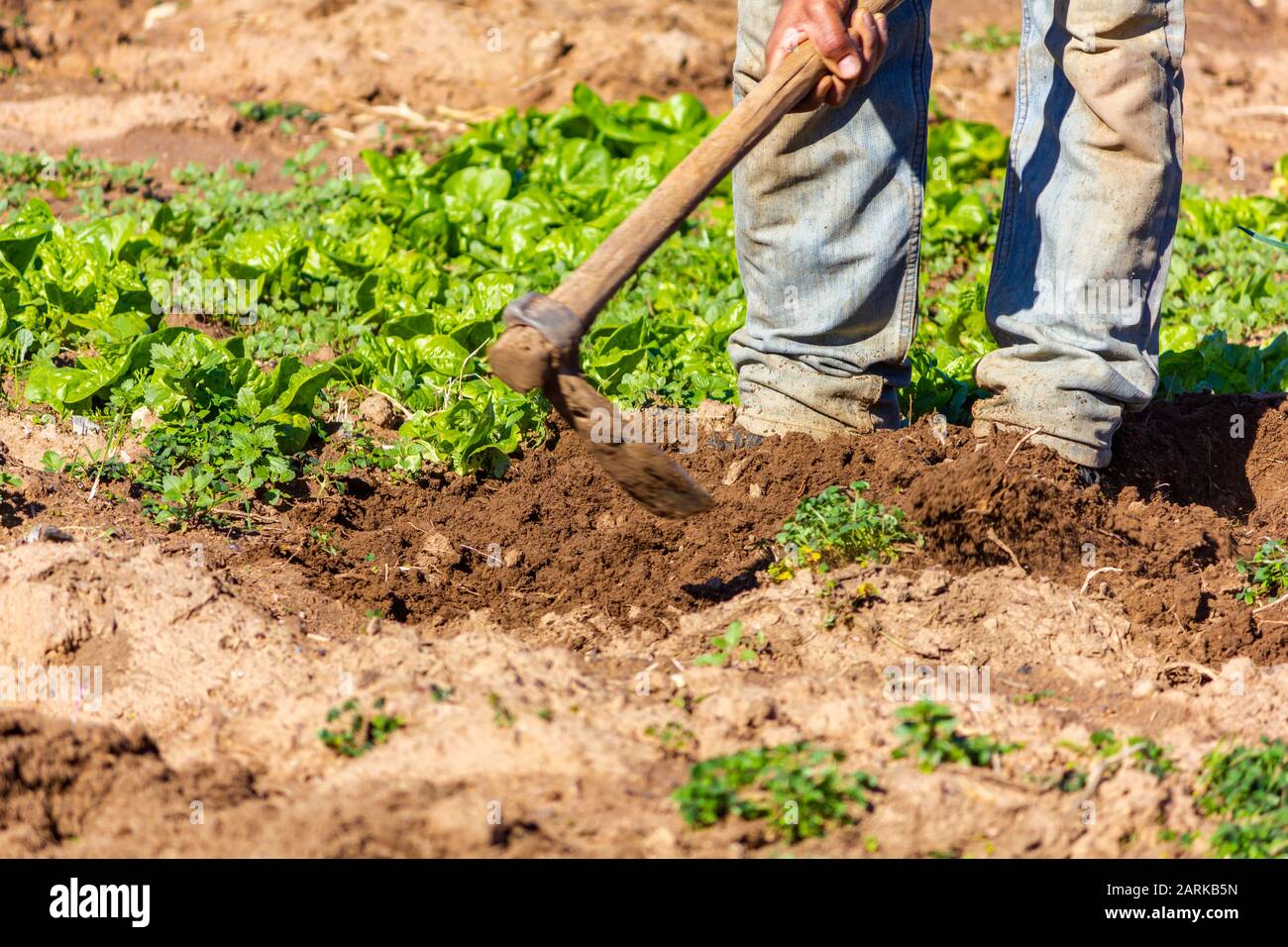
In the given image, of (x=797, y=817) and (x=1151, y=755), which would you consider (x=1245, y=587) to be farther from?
(x=797, y=817)

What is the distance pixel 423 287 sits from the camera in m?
4.43

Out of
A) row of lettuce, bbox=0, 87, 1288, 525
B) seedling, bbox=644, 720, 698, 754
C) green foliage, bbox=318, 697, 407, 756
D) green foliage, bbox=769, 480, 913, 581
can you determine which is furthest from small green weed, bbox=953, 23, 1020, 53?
→ green foliage, bbox=318, 697, 407, 756

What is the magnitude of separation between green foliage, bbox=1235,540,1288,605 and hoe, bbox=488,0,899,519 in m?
1.23

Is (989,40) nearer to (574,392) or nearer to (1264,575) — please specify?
(1264,575)

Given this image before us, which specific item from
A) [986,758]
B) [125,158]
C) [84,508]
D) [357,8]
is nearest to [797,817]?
[986,758]

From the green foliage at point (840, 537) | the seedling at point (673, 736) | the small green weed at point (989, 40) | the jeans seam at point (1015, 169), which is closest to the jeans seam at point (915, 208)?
the jeans seam at point (1015, 169)

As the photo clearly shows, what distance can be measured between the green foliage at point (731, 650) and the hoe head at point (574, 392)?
268mm

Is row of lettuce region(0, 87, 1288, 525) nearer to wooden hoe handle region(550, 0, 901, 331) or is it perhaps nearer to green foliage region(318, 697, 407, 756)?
wooden hoe handle region(550, 0, 901, 331)

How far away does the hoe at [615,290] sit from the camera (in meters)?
2.62

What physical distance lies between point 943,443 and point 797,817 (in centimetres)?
140

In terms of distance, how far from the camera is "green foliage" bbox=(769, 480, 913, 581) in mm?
2928

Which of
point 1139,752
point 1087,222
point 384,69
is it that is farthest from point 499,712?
point 384,69

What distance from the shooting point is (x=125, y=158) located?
546cm

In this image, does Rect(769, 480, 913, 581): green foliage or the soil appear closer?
the soil
